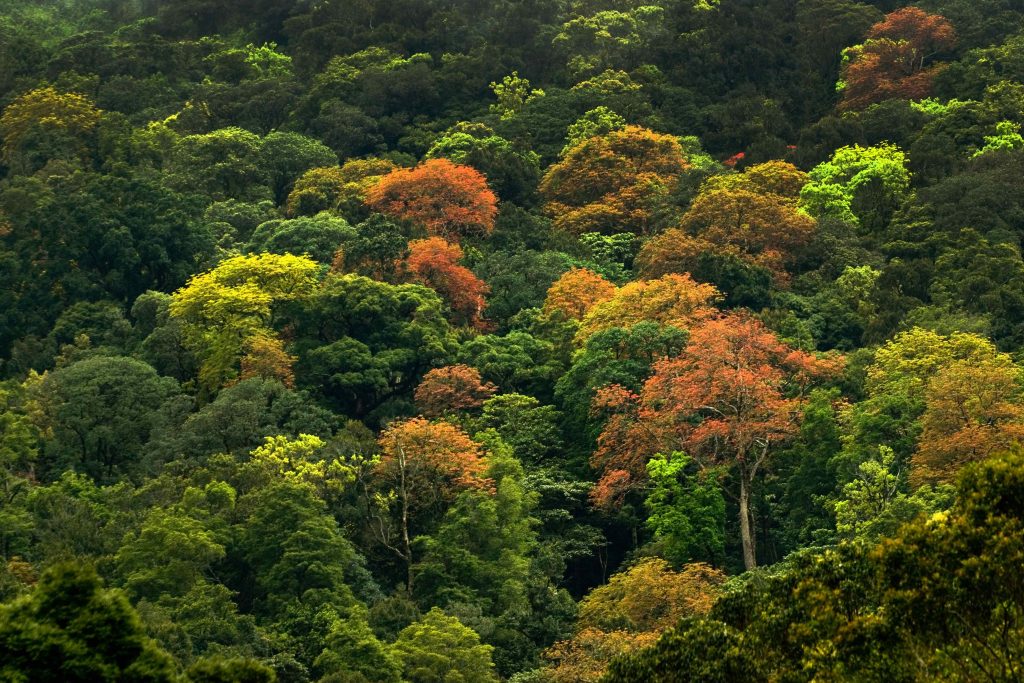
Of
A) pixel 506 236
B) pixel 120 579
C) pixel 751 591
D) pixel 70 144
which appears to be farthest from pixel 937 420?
pixel 70 144

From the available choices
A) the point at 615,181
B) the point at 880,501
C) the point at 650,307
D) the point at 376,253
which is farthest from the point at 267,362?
the point at 615,181

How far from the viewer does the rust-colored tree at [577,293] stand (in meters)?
49.4

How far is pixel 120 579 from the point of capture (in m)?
35.4

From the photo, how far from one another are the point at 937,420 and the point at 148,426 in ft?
63.2

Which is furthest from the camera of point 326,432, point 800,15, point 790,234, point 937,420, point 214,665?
point 800,15

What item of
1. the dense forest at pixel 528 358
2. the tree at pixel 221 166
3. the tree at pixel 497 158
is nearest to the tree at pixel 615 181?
the dense forest at pixel 528 358

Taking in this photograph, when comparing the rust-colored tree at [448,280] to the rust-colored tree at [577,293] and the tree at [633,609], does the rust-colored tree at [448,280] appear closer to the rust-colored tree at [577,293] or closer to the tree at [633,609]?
the rust-colored tree at [577,293]

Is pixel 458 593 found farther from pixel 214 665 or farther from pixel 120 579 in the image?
pixel 214 665

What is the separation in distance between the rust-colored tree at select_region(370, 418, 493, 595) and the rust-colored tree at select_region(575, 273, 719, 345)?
21.1 feet

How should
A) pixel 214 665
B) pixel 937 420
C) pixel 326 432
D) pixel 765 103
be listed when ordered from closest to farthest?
pixel 214 665 → pixel 937 420 → pixel 326 432 → pixel 765 103

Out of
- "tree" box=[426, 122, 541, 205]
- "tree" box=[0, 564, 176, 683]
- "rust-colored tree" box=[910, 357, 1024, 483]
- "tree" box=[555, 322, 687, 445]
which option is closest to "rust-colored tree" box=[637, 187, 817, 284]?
"tree" box=[555, 322, 687, 445]

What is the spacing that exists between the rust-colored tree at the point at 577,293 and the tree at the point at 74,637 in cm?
2930

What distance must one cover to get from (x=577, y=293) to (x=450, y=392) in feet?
22.0

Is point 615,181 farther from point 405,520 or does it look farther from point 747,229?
point 405,520
